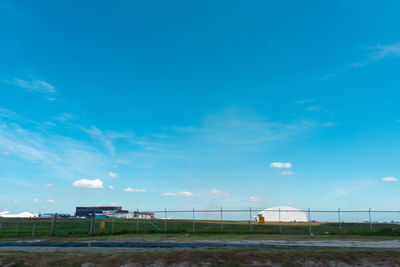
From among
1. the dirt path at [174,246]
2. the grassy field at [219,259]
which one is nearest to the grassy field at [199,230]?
the dirt path at [174,246]

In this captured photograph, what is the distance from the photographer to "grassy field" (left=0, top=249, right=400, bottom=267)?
1145 centimetres

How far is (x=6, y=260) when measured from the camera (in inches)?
464

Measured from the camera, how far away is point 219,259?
1182 cm

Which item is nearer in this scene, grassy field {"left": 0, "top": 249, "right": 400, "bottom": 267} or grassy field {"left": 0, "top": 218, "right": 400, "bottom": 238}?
grassy field {"left": 0, "top": 249, "right": 400, "bottom": 267}

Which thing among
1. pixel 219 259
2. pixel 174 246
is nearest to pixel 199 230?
pixel 174 246

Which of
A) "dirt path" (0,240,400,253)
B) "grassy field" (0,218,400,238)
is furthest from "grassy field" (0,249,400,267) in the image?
"grassy field" (0,218,400,238)

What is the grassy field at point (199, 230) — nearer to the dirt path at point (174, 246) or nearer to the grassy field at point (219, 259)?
the dirt path at point (174, 246)

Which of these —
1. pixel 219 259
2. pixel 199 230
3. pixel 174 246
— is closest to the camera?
pixel 219 259

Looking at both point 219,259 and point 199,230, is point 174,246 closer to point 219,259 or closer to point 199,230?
point 219,259

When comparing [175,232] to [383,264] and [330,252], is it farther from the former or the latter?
[383,264]

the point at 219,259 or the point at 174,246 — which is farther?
the point at 174,246

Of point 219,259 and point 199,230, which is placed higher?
point 219,259

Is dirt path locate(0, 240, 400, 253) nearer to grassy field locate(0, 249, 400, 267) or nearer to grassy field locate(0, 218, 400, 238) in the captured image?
grassy field locate(0, 249, 400, 267)

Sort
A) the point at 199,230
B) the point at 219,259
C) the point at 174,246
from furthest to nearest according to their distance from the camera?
the point at 199,230 → the point at 174,246 → the point at 219,259
